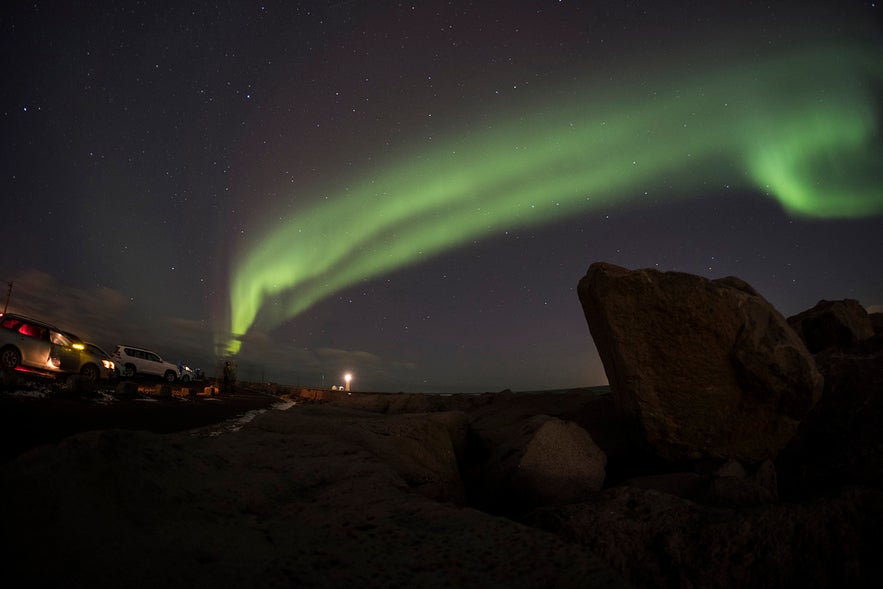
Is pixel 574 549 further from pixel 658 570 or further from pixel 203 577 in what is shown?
pixel 203 577

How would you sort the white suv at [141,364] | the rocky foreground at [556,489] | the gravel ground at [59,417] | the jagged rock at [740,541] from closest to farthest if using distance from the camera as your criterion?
the rocky foreground at [556,489]
the jagged rock at [740,541]
the gravel ground at [59,417]
the white suv at [141,364]

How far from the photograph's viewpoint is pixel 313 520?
2045mm

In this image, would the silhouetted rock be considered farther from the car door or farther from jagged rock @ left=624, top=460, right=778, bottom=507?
jagged rock @ left=624, top=460, right=778, bottom=507

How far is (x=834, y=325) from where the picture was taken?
6.52 meters

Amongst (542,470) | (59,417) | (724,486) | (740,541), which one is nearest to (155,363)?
(59,417)

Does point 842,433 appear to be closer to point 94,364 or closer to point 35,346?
point 35,346

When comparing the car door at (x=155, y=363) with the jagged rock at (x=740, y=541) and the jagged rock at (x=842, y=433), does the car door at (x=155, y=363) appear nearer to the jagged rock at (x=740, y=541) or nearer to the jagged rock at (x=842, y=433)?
the jagged rock at (x=740, y=541)

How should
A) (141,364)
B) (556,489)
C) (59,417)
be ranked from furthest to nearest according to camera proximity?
1. (141,364)
2. (59,417)
3. (556,489)

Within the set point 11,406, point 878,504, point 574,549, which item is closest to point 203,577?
point 574,549

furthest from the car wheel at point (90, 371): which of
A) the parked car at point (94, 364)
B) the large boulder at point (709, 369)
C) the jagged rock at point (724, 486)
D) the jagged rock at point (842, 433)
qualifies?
the jagged rock at point (842, 433)

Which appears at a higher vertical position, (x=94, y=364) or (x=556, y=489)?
(x=94, y=364)

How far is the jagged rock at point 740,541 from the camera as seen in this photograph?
202cm

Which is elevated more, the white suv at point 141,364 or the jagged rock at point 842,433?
the white suv at point 141,364

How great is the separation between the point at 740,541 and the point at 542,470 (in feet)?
5.90
